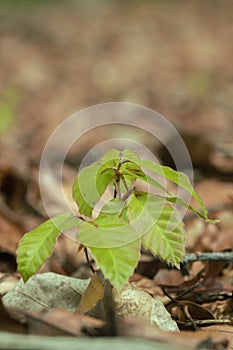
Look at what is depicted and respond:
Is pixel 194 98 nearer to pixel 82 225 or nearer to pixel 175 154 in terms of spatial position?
pixel 175 154

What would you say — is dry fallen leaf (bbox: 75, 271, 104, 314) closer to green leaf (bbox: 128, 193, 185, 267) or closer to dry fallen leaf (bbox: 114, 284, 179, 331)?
dry fallen leaf (bbox: 114, 284, 179, 331)

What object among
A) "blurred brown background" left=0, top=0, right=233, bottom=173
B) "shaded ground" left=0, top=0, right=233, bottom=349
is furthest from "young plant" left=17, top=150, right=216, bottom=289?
"blurred brown background" left=0, top=0, right=233, bottom=173

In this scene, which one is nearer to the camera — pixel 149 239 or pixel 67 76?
pixel 149 239

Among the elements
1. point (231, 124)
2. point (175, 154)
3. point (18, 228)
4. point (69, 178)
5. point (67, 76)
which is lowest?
point (18, 228)

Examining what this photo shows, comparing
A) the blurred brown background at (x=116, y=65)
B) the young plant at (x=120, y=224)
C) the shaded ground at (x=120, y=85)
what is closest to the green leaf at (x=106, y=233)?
the young plant at (x=120, y=224)

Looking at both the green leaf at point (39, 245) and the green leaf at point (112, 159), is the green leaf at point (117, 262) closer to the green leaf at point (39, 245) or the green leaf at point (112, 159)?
the green leaf at point (39, 245)

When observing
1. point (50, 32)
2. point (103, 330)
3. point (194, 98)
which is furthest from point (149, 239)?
point (50, 32)

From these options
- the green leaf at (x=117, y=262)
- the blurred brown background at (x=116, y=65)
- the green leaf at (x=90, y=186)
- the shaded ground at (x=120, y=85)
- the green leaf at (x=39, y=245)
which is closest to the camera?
the green leaf at (x=117, y=262)
